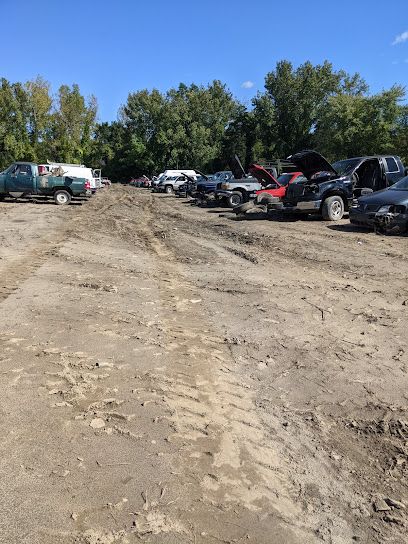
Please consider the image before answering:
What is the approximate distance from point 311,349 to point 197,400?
1.60 meters

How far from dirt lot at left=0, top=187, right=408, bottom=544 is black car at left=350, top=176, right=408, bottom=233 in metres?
4.88

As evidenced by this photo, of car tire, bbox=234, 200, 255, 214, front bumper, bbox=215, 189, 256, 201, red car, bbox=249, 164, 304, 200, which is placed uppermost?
red car, bbox=249, 164, 304, 200

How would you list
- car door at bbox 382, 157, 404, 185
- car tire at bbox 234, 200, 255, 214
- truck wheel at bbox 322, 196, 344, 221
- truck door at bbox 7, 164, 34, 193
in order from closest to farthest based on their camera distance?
truck wheel at bbox 322, 196, 344, 221 → car door at bbox 382, 157, 404, 185 → car tire at bbox 234, 200, 255, 214 → truck door at bbox 7, 164, 34, 193

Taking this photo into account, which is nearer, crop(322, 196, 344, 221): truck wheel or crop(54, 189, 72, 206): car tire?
crop(322, 196, 344, 221): truck wheel

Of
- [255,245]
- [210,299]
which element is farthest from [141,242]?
[210,299]

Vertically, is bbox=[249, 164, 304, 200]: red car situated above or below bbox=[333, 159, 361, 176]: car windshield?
below

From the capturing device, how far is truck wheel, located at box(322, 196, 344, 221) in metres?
15.7

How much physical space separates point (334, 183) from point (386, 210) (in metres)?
3.88

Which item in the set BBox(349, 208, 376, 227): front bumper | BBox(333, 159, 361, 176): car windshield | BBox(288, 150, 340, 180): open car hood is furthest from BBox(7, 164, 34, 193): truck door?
BBox(349, 208, 376, 227): front bumper

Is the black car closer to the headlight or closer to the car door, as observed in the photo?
the headlight

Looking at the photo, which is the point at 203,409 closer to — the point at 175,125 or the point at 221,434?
the point at 221,434

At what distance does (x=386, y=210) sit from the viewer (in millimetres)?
12203

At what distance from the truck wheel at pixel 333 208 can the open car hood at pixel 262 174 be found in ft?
13.8

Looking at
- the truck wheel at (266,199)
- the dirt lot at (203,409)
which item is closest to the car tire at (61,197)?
the truck wheel at (266,199)
